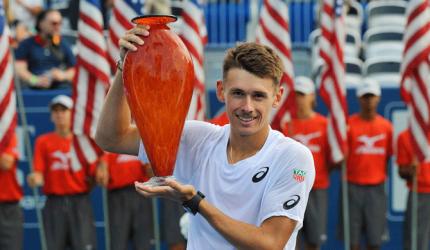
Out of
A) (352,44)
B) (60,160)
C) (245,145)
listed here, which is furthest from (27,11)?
(245,145)

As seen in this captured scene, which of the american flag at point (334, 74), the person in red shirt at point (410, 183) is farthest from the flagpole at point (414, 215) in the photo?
the american flag at point (334, 74)

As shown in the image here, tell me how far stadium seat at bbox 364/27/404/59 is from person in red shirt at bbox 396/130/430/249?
10.4 ft

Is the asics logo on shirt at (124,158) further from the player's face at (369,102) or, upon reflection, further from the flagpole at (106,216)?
the player's face at (369,102)

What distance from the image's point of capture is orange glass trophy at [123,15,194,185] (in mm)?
4059

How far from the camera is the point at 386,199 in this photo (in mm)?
11469

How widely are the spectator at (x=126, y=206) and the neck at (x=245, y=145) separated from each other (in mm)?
6681

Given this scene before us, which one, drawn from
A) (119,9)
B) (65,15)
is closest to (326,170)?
(119,9)

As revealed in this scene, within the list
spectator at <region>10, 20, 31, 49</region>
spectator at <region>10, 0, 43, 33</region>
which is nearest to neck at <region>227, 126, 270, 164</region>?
spectator at <region>10, 20, 31, 49</region>

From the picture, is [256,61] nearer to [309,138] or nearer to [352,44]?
[309,138]

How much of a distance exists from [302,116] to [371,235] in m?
1.45

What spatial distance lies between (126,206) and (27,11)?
4.66m

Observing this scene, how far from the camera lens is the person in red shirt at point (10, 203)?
1080 cm

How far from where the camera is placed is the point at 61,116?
1125 centimetres

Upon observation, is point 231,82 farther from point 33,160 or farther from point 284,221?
point 33,160
